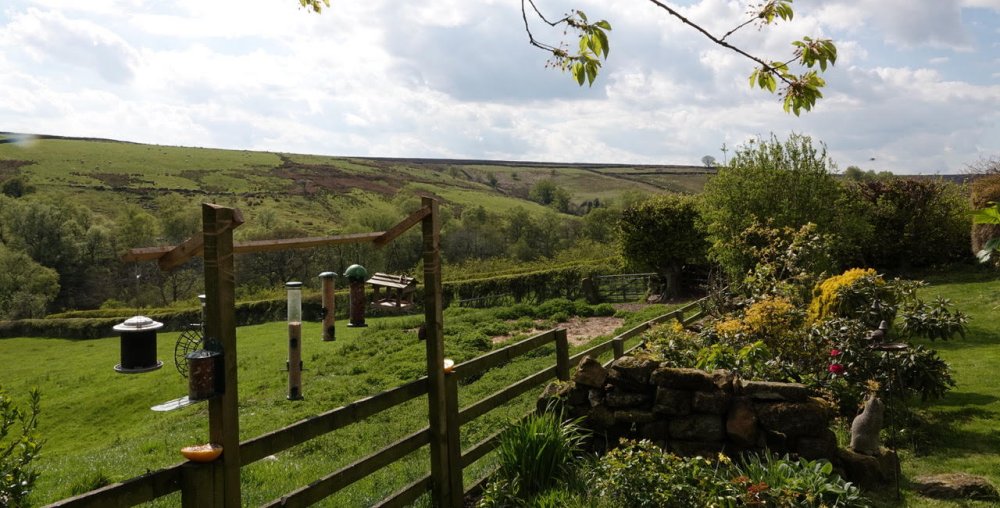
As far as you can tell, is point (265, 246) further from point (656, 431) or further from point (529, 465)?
point (656, 431)

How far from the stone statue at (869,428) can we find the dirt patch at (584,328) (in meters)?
10.5

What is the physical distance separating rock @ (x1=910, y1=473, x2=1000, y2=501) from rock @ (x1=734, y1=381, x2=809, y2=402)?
47.8 inches

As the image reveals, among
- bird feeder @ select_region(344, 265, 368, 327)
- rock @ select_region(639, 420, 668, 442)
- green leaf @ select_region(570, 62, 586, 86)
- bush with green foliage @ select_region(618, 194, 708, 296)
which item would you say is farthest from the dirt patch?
green leaf @ select_region(570, 62, 586, 86)

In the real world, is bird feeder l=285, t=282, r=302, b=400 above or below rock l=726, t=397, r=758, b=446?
above

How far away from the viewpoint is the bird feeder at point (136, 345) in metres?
4.89

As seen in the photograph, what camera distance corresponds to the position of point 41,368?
2108 centimetres

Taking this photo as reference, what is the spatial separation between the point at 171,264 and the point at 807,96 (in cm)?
328

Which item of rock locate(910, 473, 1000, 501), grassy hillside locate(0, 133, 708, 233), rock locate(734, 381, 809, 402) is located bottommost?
rock locate(910, 473, 1000, 501)

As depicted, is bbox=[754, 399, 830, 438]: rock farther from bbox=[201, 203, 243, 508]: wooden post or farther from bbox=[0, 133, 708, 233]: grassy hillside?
bbox=[0, 133, 708, 233]: grassy hillside

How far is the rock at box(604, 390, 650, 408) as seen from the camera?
18.9ft

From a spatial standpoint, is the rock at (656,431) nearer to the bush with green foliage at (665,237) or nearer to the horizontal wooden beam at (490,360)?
the horizontal wooden beam at (490,360)

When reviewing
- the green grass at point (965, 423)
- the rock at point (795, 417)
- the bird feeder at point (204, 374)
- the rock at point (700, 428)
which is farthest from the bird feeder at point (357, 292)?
the green grass at point (965, 423)

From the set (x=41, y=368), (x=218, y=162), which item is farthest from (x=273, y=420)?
(x=218, y=162)

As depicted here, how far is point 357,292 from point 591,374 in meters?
2.24
